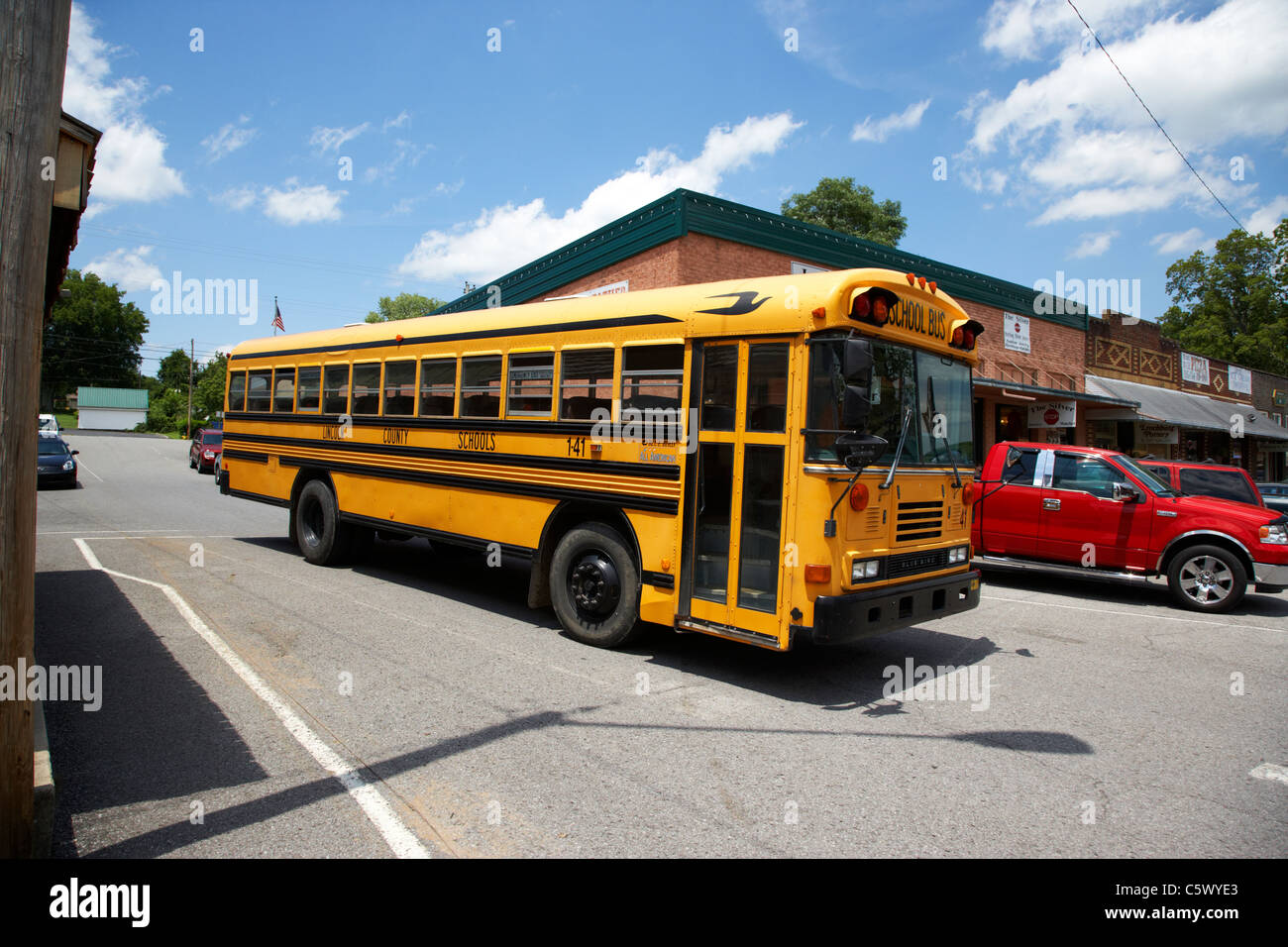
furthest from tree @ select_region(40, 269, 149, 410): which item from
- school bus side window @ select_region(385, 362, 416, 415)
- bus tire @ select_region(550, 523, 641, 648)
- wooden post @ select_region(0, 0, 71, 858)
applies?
wooden post @ select_region(0, 0, 71, 858)

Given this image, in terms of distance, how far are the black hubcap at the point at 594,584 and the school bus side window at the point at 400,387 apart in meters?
3.13

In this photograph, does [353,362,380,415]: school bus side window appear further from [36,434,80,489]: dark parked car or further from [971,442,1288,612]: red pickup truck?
[36,434,80,489]: dark parked car

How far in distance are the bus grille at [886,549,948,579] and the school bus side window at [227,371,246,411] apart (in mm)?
10187

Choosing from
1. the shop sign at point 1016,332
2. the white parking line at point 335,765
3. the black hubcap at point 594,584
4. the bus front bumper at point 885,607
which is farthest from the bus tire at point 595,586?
the shop sign at point 1016,332

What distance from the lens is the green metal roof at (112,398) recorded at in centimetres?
8906

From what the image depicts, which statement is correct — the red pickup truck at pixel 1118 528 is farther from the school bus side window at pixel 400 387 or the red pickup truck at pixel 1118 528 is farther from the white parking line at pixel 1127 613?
the school bus side window at pixel 400 387

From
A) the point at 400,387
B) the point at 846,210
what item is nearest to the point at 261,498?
the point at 400,387

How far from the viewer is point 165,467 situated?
30.9 meters

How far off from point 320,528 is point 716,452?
6691 millimetres

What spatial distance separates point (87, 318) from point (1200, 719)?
385 ft

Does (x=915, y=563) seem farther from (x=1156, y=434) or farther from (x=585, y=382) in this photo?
(x=1156, y=434)
